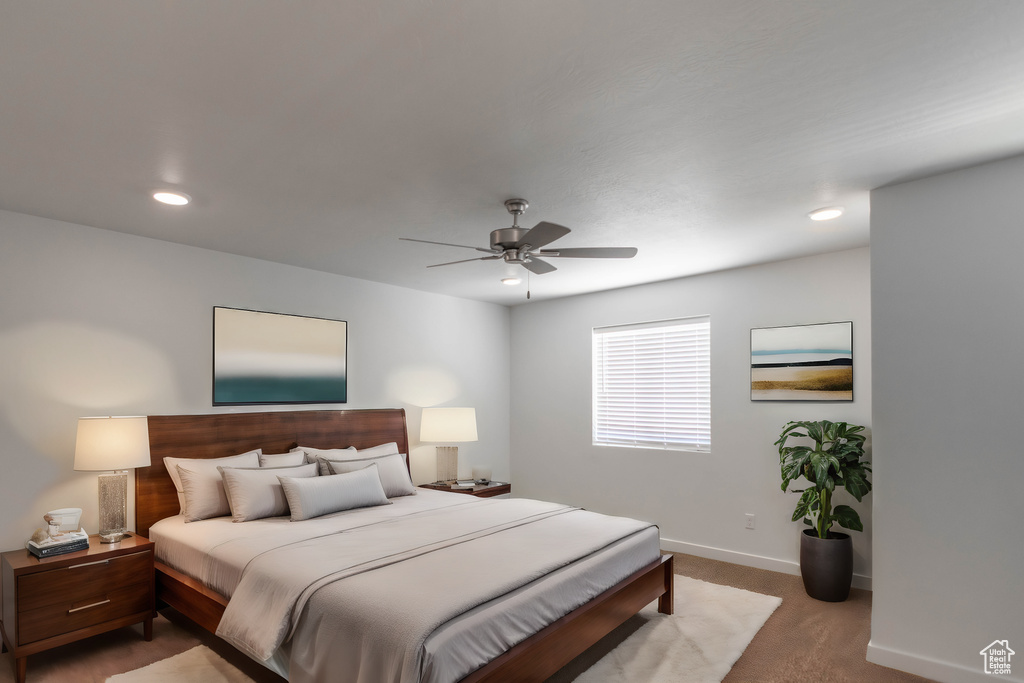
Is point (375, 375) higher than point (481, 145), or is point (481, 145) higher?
point (481, 145)

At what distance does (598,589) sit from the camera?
2998 millimetres

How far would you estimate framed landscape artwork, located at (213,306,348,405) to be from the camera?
4.29m

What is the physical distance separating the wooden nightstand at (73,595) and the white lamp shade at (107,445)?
481 mm

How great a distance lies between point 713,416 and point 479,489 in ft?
7.46

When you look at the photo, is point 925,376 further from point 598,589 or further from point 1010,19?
point 598,589

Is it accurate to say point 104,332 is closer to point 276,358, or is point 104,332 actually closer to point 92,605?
point 276,358

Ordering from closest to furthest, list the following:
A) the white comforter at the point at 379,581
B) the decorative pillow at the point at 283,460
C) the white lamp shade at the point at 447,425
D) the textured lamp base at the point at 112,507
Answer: the white comforter at the point at 379,581 → the textured lamp base at the point at 112,507 → the decorative pillow at the point at 283,460 → the white lamp shade at the point at 447,425

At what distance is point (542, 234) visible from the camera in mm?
2723

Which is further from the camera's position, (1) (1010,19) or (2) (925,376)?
(2) (925,376)

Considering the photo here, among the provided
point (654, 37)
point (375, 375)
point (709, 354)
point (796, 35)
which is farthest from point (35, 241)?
point (709, 354)

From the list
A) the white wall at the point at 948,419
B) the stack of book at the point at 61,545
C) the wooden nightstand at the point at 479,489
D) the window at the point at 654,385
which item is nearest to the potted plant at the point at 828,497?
the white wall at the point at 948,419

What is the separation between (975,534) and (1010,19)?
89.8 inches

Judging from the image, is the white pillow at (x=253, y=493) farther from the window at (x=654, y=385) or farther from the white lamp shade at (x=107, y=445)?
the window at (x=654, y=385)

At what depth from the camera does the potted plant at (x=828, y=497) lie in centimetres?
381
